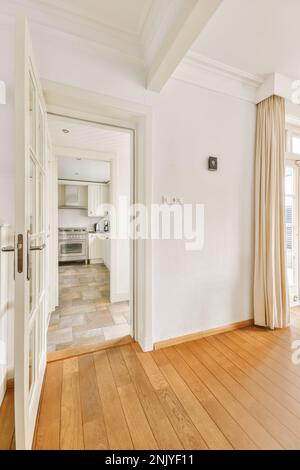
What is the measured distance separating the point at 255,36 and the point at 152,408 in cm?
287

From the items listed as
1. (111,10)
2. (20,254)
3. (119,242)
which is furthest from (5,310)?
(111,10)

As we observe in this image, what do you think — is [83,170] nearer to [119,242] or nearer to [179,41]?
[119,242]

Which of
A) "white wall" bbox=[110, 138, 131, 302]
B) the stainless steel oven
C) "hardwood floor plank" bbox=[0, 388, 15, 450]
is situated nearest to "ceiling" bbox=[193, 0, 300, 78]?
"white wall" bbox=[110, 138, 131, 302]

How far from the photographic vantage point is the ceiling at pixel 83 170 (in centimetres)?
426

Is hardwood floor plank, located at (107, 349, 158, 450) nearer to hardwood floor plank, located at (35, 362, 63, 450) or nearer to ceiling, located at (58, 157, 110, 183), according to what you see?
hardwood floor plank, located at (35, 362, 63, 450)

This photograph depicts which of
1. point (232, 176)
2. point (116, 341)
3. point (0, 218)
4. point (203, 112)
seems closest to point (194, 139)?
point (203, 112)

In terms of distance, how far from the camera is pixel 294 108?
2.36 m

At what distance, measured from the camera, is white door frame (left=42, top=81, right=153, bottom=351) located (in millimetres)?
1620

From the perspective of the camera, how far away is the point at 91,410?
127 centimetres

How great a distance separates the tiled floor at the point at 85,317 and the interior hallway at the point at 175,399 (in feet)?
1.11

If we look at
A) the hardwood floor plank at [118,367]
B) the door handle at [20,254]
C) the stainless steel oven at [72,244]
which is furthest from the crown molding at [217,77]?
the stainless steel oven at [72,244]

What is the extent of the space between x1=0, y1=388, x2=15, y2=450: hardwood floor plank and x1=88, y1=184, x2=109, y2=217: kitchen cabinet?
4.84m
